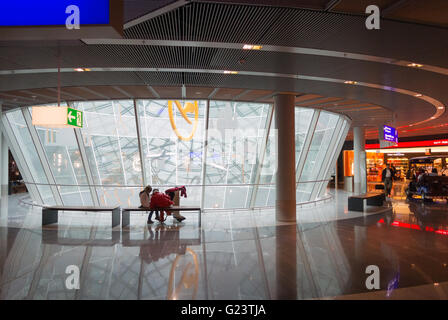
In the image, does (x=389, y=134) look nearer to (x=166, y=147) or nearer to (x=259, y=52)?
(x=259, y=52)

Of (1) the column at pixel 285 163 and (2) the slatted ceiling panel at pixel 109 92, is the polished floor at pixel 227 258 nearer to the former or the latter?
(1) the column at pixel 285 163

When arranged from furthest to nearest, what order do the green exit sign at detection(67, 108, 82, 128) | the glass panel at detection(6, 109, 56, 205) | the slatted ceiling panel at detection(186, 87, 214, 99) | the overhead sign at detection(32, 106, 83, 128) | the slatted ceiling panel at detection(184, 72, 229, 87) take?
the glass panel at detection(6, 109, 56, 205) < the slatted ceiling panel at detection(186, 87, 214, 99) < the slatted ceiling panel at detection(184, 72, 229, 87) < the green exit sign at detection(67, 108, 82, 128) < the overhead sign at detection(32, 106, 83, 128)

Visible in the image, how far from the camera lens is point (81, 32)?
2609mm

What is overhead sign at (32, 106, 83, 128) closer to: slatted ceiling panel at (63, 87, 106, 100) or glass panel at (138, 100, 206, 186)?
slatted ceiling panel at (63, 87, 106, 100)

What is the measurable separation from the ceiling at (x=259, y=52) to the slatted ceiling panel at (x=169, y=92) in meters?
0.06

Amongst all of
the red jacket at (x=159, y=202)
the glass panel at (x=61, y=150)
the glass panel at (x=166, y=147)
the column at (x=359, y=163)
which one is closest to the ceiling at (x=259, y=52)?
the red jacket at (x=159, y=202)

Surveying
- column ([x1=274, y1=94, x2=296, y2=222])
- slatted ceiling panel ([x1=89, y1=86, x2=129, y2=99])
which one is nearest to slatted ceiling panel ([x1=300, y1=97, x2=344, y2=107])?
column ([x1=274, y1=94, x2=296, y2=222])

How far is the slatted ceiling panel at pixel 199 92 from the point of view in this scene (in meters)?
9.70

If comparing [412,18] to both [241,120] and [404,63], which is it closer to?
[404,63]

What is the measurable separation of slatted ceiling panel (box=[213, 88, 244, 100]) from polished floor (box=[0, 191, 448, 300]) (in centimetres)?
421

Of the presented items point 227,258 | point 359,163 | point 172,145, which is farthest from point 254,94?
point 359,163

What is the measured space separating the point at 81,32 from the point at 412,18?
14.8 ft

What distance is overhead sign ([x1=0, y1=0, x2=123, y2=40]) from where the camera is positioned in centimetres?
249

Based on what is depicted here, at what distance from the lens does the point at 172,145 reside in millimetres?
20094
